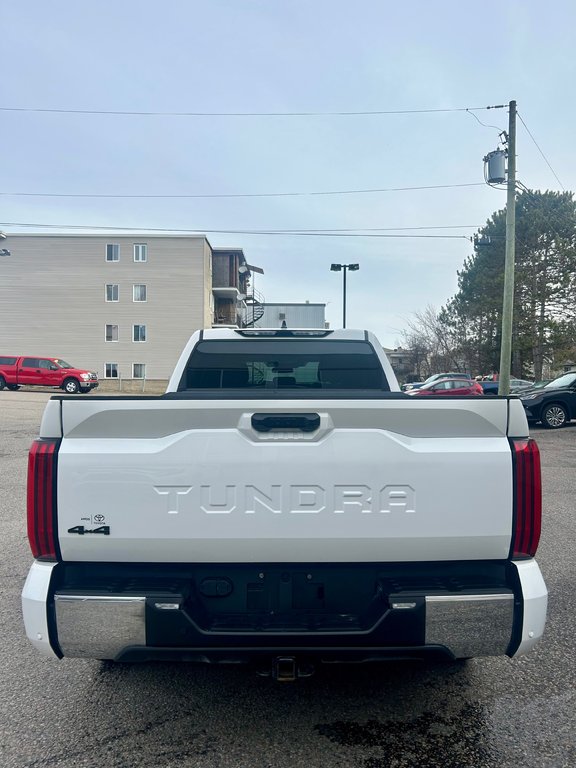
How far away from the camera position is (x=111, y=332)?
135 feet

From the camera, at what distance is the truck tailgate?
2221 millimetres

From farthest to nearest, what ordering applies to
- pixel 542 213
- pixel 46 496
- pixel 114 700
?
pixel 542 213
pixel 114 700
pixel 46 496

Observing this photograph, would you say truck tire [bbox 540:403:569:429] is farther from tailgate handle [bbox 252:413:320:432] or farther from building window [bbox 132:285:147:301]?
building window [bbox 132:285:147:301]

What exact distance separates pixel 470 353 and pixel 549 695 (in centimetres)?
4886

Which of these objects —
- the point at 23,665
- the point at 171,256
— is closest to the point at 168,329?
the point at 171,256

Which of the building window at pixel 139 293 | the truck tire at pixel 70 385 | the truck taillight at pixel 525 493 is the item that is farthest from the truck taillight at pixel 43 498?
the building window at pixel 139 293

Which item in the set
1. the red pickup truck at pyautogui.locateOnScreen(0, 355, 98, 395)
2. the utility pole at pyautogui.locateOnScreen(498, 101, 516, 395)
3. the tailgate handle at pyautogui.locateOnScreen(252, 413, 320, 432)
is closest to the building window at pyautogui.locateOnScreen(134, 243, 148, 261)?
the red pickup truck at pyautogui.locateOnScreen(0, 355, 98, 395)

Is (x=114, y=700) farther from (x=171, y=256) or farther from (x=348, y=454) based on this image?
(x=171, y=256)

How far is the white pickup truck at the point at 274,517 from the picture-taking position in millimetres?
2215

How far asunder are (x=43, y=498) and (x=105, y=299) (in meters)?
41.1

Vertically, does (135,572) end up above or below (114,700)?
above

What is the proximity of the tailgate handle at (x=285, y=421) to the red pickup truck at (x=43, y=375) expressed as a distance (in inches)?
1183

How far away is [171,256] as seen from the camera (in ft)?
133

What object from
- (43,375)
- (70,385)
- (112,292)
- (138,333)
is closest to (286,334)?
(70,385)
